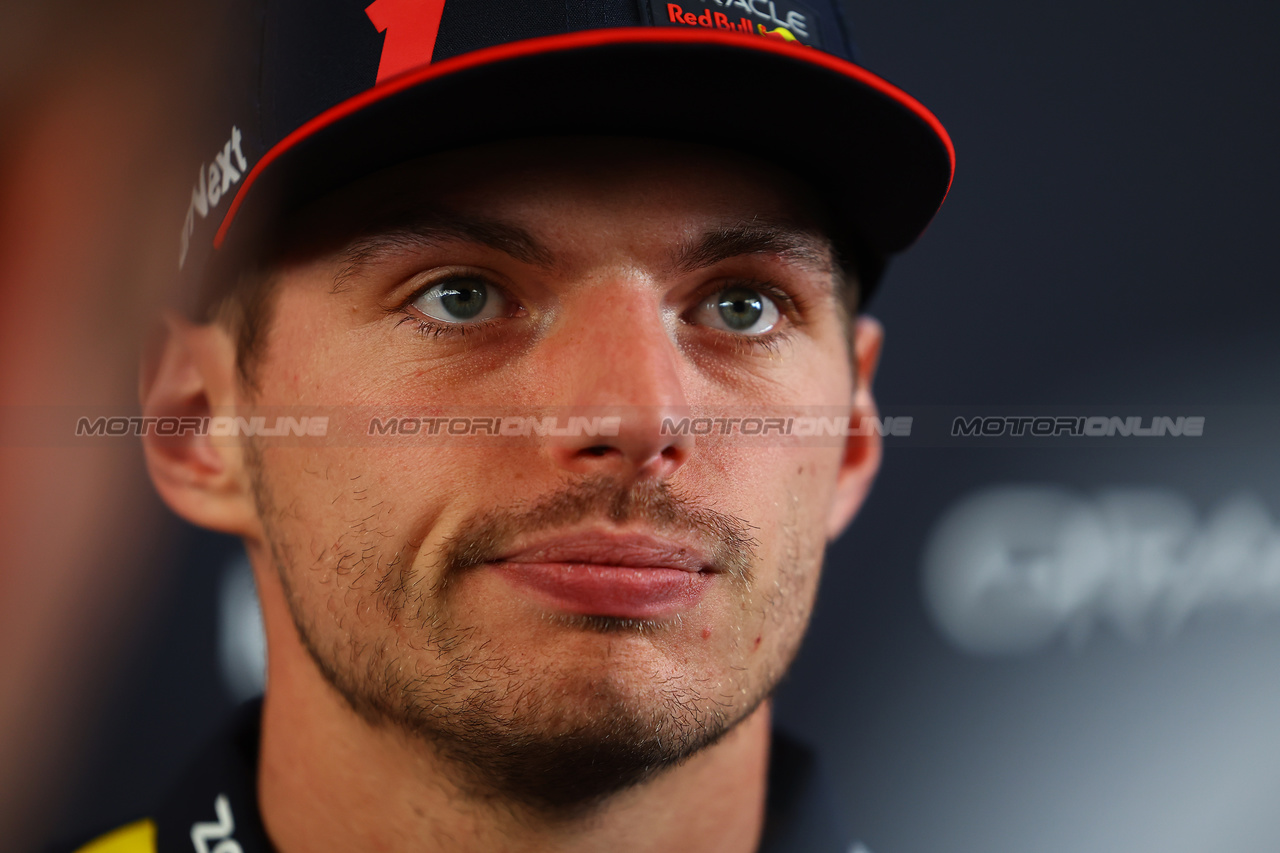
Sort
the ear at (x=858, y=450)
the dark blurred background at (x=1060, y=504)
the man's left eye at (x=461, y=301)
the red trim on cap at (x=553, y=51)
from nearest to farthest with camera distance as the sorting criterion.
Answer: the red trim on cap at (x=553, y=51), the man's left eye at (x=461, y=301), the ear at (x=858, y=450), the dark blurred background at (x=1060, y=504)

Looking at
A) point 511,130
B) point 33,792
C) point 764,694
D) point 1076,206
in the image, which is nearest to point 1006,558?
point 1076,206

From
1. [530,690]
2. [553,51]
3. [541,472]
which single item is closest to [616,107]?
[553,51]

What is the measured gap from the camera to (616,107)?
669 millimetres

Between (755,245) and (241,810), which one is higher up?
(755,245)

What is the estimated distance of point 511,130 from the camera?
0.67 metres

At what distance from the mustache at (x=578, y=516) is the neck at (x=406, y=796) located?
7.6 inches

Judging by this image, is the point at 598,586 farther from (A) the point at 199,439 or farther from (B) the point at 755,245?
(A) the point at 199,439

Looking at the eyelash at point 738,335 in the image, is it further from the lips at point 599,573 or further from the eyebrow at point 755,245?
the lips at point 599,573

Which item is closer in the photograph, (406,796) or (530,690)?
(530,690)

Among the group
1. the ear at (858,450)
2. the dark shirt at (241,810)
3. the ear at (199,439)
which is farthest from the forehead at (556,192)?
the dark shirt at (241,810)

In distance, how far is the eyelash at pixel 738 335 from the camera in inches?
28.0

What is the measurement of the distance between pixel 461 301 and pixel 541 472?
0.17 meters

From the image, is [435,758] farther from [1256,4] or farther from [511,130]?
[1256,4]

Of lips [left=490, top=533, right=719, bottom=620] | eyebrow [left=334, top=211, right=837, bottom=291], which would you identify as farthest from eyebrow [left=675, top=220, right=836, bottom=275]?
lips [left=490, top=533, right=719, bottom=620]
